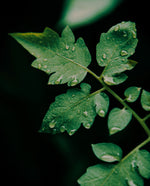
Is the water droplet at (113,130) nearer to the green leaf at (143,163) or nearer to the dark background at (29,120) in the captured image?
the green leaf at (143,163)

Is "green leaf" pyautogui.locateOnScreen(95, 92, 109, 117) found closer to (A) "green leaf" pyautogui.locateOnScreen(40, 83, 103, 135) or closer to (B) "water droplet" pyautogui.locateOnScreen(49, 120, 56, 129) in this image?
(A) "green leaf" pyautogui.locateOnScreen(40, 83, 103, 135)

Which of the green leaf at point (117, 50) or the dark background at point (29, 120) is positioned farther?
the dark background at point (29, 120)

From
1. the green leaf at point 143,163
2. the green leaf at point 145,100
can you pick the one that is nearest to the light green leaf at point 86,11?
the green leaf at point 145,100

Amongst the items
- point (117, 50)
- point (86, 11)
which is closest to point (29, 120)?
point (86, 11)

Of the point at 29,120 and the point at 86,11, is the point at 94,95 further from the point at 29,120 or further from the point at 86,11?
the point at 29,120

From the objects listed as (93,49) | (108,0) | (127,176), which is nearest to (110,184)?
(127,176)
